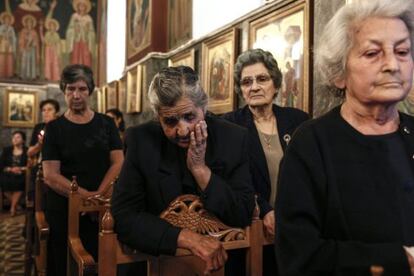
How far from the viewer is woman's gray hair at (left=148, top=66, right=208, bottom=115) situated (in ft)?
6.78

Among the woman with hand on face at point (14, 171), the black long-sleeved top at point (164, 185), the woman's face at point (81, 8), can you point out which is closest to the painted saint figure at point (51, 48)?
the woman's face at point (81, 8)

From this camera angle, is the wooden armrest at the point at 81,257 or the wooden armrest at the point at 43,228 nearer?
the wooden armrest at the point at 81,257

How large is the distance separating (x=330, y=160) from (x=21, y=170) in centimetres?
1026

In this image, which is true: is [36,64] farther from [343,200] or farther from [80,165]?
[343,200]

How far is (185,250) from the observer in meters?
1.88

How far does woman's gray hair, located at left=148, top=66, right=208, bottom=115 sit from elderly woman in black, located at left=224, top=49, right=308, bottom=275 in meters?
0.75

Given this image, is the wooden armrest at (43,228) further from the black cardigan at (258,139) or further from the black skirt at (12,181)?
the black skirt at (12,181)

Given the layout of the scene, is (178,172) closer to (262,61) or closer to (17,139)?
(262,61)

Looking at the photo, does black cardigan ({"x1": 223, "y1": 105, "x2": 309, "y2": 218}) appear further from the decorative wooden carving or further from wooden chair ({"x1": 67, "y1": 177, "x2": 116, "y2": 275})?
wooden chair ({"x1": 67, "y1": 177, "x2": 116, "y2": 275})

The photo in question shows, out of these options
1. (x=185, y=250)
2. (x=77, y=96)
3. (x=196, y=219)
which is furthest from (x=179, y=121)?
(x=77, y=96)

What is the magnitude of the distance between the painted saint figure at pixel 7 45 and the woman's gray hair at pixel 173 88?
44.8 ft

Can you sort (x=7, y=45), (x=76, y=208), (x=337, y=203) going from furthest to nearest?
(x=7, y=45) → (x=76, y=208) → (x=337, y=203)

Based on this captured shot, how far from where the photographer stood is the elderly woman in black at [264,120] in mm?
2682

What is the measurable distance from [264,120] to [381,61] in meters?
1.61
